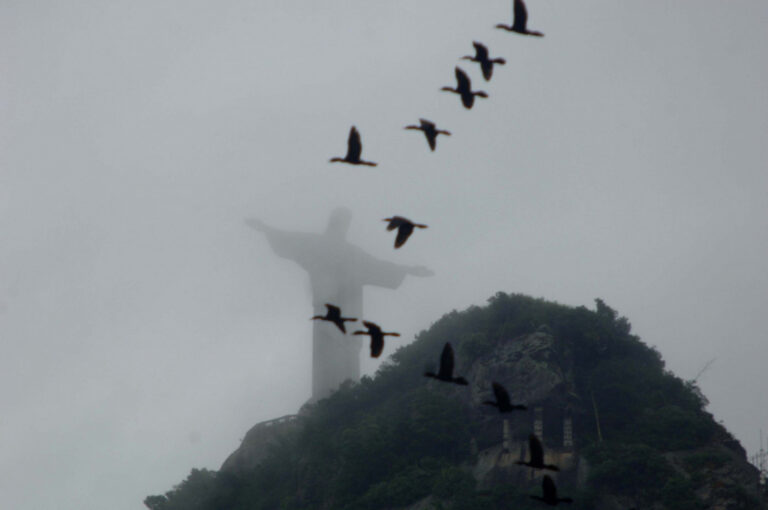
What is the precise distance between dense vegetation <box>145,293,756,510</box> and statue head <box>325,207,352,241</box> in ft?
32.5

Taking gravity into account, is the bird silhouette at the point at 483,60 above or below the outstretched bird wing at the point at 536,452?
above

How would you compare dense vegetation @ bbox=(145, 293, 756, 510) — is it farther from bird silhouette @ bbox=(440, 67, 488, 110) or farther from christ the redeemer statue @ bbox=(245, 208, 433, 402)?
bird silhouette @ bbox=(440, 67, 488, 110)

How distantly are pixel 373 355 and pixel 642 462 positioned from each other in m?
22.2

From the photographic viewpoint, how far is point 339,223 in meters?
53.2

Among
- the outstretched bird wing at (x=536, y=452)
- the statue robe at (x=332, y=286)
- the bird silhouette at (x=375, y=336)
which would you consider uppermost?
the statue robe at (x=332, y=286)

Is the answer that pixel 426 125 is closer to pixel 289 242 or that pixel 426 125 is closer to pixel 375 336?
pixel 375 336

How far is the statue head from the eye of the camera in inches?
2087

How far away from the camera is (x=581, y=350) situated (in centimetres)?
3947

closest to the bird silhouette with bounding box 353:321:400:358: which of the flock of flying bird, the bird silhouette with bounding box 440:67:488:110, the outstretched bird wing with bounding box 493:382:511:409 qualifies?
the flock of flying bird

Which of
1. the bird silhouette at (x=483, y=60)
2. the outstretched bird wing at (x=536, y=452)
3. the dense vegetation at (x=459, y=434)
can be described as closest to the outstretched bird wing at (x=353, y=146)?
the bird silhouette at (x=483, y=60)

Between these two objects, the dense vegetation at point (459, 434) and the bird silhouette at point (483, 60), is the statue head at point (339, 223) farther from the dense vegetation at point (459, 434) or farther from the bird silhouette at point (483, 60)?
the bird silhouette at point (483, 60)

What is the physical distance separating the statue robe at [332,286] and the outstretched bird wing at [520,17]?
3850 centimetres

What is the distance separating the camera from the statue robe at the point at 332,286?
51.0 meters

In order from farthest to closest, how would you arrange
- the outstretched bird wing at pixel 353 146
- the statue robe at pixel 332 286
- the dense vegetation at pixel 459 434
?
the statue robe at pixel 332 286
the dense vegetation at pixel 459 434
the outstretched bird wing at pixel 353 146
